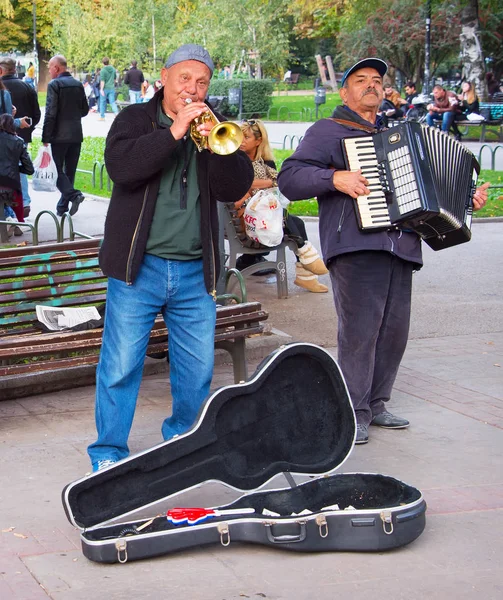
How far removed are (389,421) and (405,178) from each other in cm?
136

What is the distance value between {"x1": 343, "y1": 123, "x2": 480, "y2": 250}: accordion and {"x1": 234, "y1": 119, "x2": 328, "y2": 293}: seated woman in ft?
10.7

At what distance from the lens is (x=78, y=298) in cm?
634

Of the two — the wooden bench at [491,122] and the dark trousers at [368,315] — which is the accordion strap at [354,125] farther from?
the wooden bench at [491,122]

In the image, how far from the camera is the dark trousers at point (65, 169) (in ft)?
41.6

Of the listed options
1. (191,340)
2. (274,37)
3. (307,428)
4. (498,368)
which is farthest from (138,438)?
(274,37)

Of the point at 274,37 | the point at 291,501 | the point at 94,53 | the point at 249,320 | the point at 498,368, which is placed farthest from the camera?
the point at 94,53

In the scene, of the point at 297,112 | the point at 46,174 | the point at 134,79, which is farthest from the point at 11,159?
the point at 134,79

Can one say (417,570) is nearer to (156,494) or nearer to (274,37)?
(156,494)

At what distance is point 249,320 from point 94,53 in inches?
1772

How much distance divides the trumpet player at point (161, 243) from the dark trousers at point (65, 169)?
8.39 meters

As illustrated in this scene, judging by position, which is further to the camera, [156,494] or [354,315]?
[354,315]

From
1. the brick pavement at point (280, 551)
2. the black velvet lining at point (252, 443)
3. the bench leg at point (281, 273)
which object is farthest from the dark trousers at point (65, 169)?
the black velvet lining at point (252, 443)

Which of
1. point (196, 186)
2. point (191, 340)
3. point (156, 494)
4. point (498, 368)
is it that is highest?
point (196, 186)

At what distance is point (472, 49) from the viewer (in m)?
29.4
